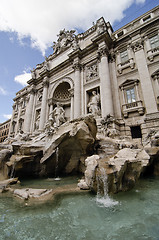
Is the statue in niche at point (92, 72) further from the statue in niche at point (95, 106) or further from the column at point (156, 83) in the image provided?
the column at point (156, 83)

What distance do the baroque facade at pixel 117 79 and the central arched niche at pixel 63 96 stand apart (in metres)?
0.15

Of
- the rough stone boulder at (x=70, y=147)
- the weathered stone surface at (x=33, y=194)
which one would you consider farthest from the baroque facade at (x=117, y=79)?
the weathered stone surface at (x=33, y=194)

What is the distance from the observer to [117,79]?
12.1 m

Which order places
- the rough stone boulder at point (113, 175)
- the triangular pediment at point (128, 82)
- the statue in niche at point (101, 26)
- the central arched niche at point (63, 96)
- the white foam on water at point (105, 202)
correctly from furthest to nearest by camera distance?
the central arched niche at point (63, 96) < the statue in niche at point (101, 26) < the triangular pediment at point (128, 82) < the rough stone boulder at point (113, 175) < the white foam on water at point (105, 202)

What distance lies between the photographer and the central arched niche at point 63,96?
55.7 feet

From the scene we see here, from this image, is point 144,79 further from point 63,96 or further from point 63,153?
point 63,96

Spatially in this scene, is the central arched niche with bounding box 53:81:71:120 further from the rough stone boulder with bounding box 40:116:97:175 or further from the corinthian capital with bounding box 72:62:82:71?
the rough stone boulder with bounding box 40:116:97:175

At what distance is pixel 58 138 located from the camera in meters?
5.59

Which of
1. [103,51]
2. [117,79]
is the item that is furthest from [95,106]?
[103,51]

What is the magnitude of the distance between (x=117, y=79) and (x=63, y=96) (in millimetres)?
8884

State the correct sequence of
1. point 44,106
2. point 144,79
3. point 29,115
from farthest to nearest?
point 29,115, point 44,106, point 144,79

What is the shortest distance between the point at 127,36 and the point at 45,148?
14.2 metres

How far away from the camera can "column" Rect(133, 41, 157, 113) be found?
940cm

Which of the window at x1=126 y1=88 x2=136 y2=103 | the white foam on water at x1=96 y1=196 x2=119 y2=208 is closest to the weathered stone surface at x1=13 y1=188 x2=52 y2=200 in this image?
the white foam on water at x1=96 y1=196 x2=119 y2=208
